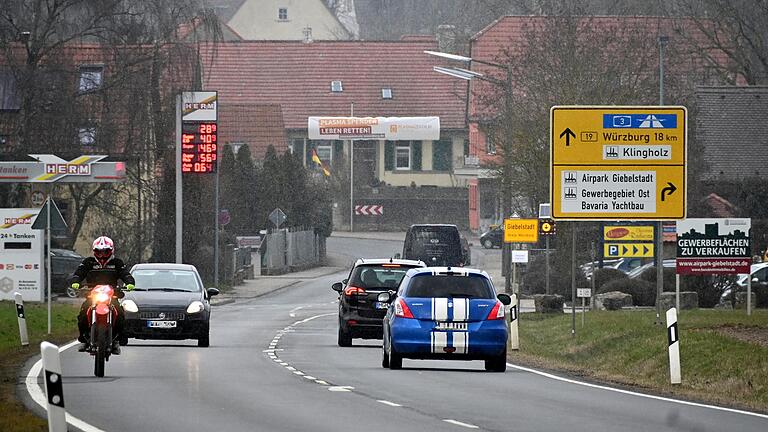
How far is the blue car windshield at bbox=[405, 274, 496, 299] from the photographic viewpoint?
2270 cm

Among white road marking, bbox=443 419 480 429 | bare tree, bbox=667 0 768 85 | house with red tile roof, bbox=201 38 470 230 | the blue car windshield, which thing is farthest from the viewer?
house with red tile roof, bbox=201 38 470 230

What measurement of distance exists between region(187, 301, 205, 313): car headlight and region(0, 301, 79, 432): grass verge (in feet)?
8.36

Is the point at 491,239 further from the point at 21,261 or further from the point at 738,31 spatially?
the point at 21,261

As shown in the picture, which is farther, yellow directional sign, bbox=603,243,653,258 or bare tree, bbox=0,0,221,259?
bare tree, bbox=0,0,221,259

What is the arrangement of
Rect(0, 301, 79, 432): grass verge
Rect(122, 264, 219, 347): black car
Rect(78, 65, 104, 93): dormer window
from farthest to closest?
1. Rect(78, 65, 104, 93): dormer window
2. Rect(122, 264, 219, 347): black car
3. Rect(0, 301, 79, 432): grass verge

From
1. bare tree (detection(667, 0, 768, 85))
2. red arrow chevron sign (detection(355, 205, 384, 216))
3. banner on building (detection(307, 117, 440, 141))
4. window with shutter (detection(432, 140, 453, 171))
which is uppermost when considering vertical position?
bare tree (detection(667, 0, 768, 85))

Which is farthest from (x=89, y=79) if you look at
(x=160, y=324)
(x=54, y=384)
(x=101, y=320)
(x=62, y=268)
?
(x=54, y=384)

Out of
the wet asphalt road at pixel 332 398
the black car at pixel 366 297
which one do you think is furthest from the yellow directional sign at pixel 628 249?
the wet asphalt road at pixel 332 398

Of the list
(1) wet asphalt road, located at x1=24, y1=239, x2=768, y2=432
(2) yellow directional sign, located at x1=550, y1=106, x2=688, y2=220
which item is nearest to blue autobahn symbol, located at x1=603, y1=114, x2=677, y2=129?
(2) yellow directional sign, located at x1=550, y1=106, x2=688, y2=220

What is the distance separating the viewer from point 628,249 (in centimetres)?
3609

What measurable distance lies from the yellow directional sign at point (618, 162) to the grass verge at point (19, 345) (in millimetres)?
9294

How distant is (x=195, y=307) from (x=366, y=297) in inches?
127

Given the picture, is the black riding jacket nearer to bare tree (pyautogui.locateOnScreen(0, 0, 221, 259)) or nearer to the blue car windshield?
the blue car windshield

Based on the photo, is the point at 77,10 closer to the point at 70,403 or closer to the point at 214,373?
the point at 214,373
